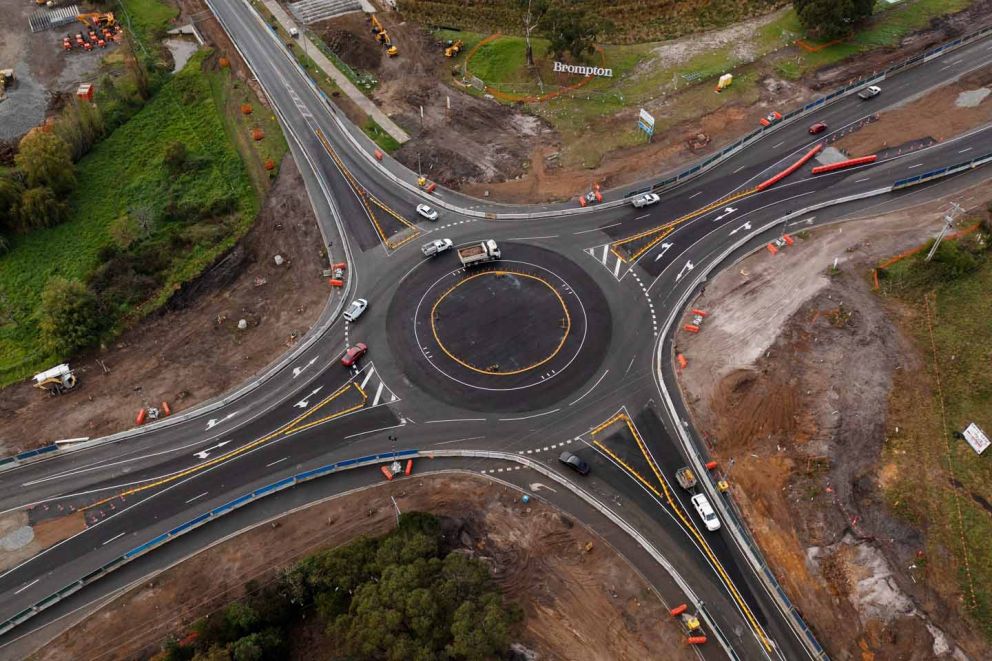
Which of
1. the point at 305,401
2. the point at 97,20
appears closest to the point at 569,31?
the point at 305,401

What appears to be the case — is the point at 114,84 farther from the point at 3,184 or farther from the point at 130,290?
the point at 130,290

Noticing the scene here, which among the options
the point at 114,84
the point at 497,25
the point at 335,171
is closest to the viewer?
the point at 335,171

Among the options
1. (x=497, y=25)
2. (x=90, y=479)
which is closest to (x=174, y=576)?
(x=90, y=479)

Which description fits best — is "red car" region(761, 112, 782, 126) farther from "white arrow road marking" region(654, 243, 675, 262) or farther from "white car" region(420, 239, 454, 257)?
"white car" region(420, 239, 454, 257)

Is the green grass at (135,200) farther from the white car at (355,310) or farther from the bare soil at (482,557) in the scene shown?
the bare soil at (482,557)

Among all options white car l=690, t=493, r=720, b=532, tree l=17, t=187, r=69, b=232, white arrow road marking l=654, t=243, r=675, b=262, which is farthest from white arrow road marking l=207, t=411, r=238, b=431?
white arrow road marking l=654, t=243, r=675, b=262

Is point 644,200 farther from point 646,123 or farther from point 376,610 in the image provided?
point 376,610
